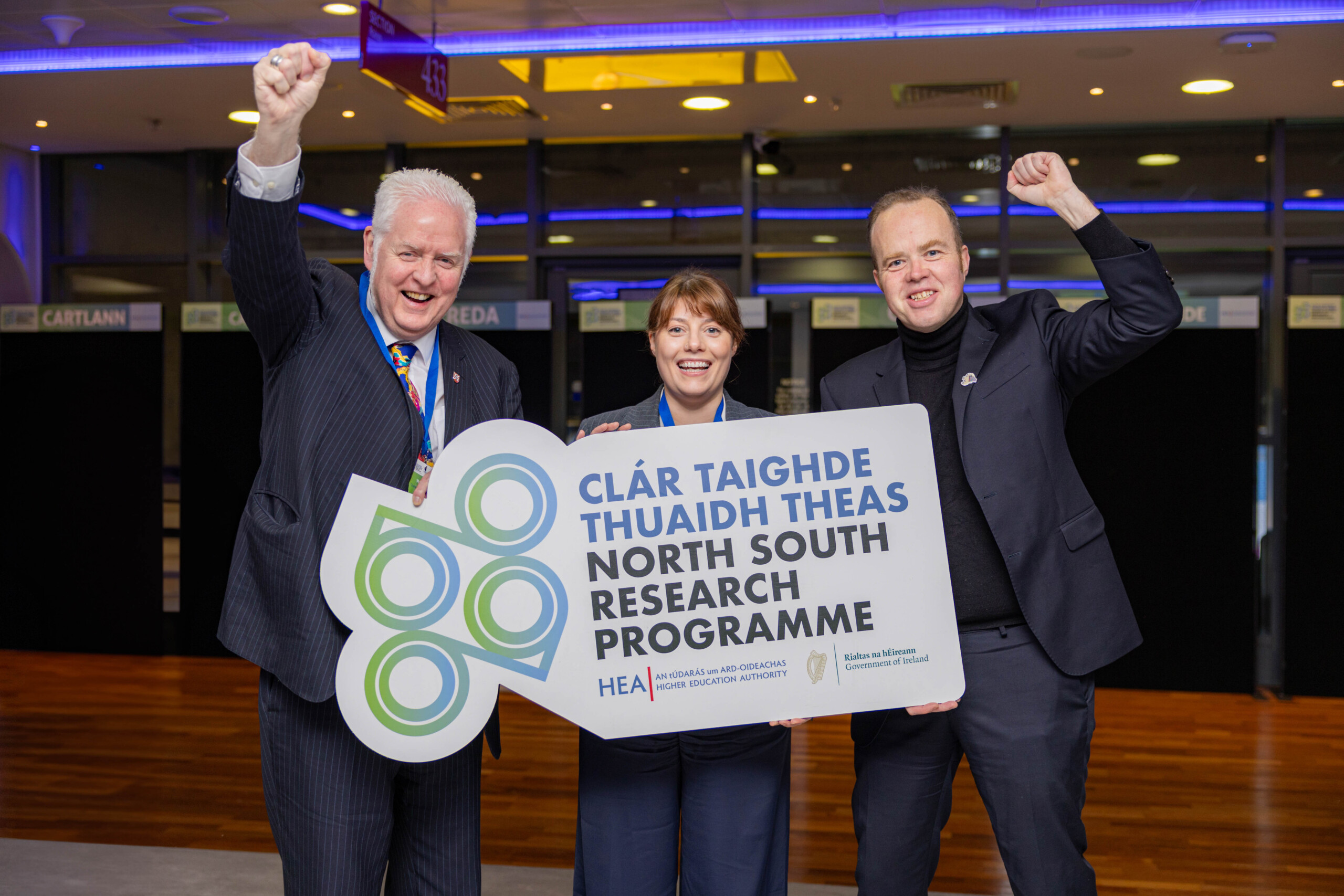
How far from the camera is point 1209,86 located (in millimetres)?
5375

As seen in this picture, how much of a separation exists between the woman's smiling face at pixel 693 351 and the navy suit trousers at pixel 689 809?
0.67 metres

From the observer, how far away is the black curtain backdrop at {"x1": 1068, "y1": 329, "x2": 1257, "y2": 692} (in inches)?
215

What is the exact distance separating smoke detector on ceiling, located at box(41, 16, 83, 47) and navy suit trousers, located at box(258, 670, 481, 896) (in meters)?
4.44

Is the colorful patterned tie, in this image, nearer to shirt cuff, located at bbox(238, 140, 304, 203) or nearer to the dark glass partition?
shirt cuff, located at bbox(238, 140, 304, 203)

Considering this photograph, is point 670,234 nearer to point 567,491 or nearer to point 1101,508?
point 1101,508

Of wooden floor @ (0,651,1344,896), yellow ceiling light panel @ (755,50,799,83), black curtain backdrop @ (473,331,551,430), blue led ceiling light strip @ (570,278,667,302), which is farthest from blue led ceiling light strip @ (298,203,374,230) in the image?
wooden floor @ (0,651,1344,896)

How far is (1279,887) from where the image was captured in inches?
122

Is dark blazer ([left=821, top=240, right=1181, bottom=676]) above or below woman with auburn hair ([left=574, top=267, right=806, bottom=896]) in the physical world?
above

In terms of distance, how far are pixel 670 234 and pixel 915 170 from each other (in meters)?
1.62

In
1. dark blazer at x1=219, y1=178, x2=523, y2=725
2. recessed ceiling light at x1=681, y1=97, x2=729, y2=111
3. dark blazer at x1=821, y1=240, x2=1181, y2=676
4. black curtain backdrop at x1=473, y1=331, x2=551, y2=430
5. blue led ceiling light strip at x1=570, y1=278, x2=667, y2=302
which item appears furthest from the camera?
blue led ceiling light strip at x1=570, y1=278, x2=667, y2=302

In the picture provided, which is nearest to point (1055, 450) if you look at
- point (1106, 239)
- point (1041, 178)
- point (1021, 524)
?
point (1021, 524)

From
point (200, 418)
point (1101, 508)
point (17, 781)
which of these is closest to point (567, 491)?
point (17, 781)

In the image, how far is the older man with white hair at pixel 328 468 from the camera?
164 centimetres

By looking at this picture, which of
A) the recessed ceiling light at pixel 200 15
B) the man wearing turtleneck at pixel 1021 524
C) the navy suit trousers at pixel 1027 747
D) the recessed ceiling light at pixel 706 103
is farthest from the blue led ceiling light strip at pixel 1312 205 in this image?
the recessed ceiling light at pixel 200 15
